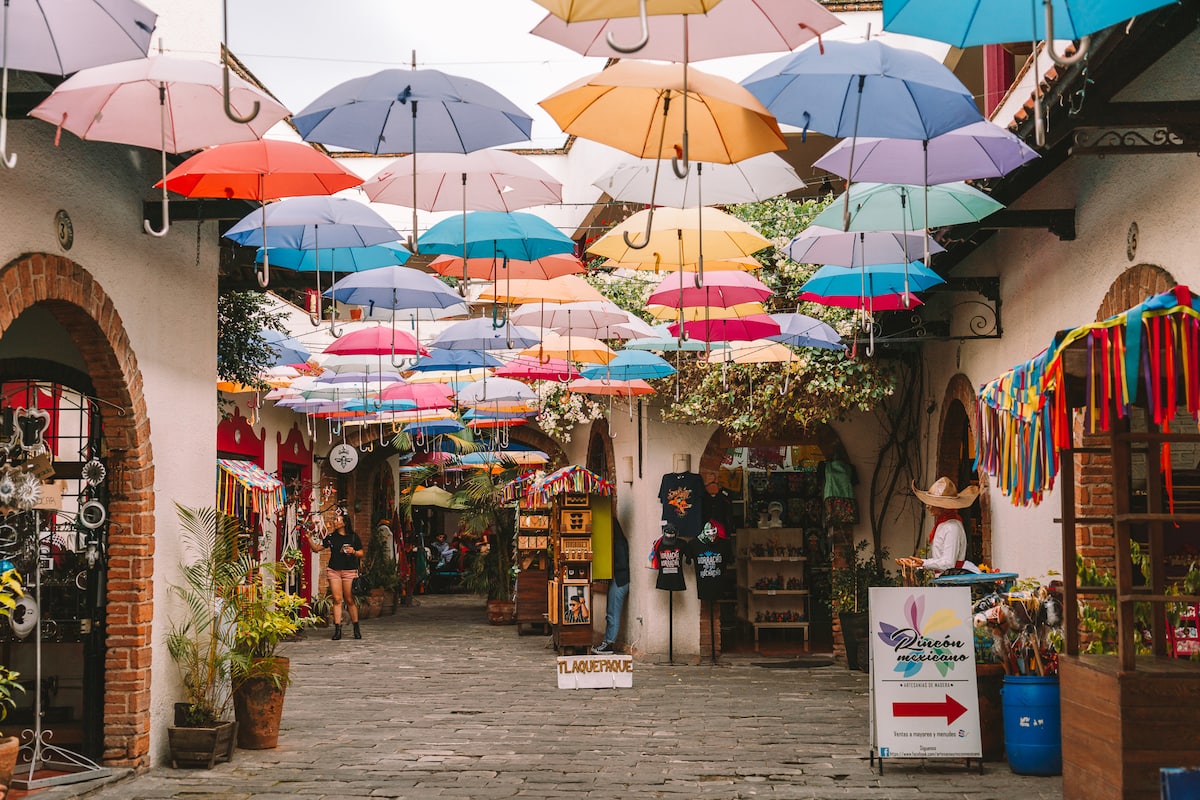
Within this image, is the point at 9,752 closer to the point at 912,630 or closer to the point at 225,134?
the point at 225,134

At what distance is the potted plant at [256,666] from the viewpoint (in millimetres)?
8398

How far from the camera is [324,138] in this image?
20.5 feet

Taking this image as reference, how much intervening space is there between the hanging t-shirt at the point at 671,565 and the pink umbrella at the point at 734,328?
3.94 m

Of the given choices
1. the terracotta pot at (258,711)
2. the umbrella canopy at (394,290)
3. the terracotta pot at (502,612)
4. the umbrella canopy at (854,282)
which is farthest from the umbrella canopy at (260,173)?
the terracotta pot at (502,612)

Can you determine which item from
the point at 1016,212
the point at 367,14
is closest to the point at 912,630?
the point at 1016,212

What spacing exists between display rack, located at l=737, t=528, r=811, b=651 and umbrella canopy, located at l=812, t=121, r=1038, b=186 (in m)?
8.35

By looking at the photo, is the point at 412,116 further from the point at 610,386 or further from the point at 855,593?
the point at 855,593

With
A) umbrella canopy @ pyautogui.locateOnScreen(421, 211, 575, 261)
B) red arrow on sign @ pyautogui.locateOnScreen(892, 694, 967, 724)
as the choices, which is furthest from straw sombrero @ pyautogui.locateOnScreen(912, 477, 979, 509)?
umbrella canopy @ pyautogui.locateOnScreen(421, 211, 575, 261)

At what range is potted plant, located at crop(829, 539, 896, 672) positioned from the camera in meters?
12.6

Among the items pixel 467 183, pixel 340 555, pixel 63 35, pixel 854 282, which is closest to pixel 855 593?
pixel 854 282

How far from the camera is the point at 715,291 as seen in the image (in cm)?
935

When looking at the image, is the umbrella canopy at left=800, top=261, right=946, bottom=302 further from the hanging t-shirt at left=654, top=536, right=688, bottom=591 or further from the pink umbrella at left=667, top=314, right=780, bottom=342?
the hanging t-shirt at left=654, top=536, right=688, bottom=591

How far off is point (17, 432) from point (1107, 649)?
648cm

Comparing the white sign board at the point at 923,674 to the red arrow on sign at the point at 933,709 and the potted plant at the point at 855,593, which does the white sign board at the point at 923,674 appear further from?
the potted plant at the point at 855,593
